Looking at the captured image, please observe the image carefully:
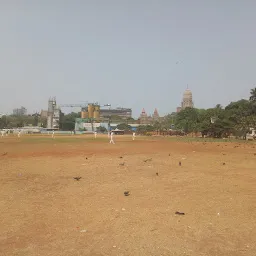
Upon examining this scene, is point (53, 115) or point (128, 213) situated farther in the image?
point (53, 115)

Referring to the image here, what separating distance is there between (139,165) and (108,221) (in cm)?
773

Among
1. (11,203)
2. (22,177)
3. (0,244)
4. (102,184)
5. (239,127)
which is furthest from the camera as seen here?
(239,127)

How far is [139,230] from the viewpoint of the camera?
5.84 m

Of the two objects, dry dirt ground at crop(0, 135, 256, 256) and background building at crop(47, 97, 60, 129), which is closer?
dry dirt ground at crop(0, 135, 256, 256)

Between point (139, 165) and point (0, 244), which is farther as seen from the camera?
point (139, 165)

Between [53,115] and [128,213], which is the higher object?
[53,115]

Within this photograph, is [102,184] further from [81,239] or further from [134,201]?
[81,239]

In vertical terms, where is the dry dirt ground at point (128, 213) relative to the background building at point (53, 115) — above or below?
below

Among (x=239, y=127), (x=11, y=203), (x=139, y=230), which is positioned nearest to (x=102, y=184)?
A: (x=11, y=203)

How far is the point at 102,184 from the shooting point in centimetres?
997

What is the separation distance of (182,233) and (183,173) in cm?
618

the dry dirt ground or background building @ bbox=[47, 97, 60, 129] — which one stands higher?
background building @ bbox=[47, 97, 60, 129]

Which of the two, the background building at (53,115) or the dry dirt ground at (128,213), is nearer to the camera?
the dry dirt ground at (128,213)

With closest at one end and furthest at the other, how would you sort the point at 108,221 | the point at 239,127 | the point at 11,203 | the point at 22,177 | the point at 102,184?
the point at 108,221, the point at 11,203, the point at 102,184, the point at 22,177, the point at 239,127
